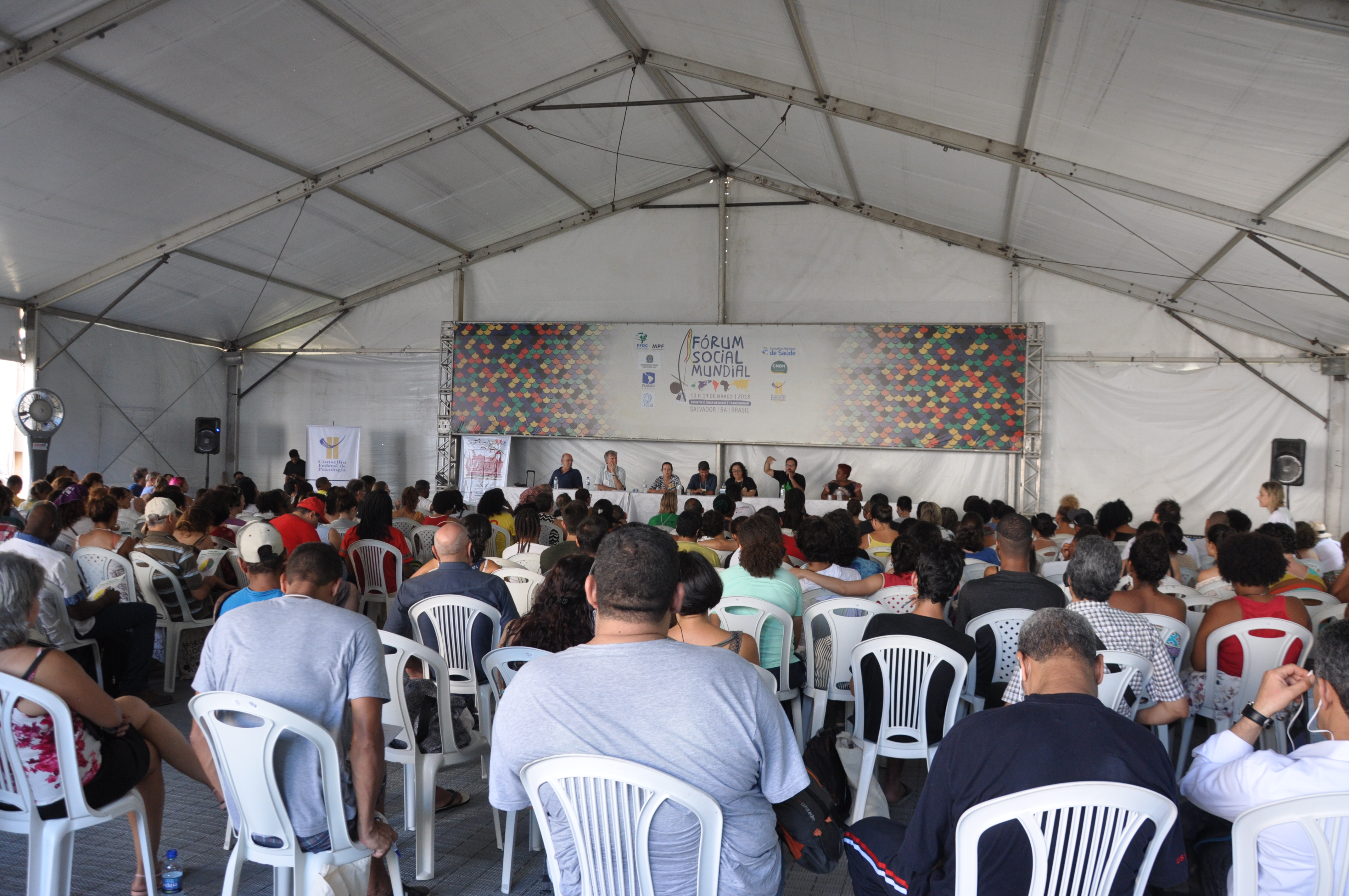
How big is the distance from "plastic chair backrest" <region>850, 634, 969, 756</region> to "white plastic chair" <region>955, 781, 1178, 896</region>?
4.50ft

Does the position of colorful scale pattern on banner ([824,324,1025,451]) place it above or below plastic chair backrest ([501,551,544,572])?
above

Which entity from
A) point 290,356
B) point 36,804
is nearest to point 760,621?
point 36,804

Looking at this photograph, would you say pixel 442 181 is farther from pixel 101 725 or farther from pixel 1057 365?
pixel 101 725

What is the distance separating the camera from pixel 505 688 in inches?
102

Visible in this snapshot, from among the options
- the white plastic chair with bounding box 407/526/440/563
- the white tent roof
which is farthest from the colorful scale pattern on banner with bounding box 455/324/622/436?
the white plastic chair with bounding box 407/526/440/563

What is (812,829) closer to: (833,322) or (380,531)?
(380,531)

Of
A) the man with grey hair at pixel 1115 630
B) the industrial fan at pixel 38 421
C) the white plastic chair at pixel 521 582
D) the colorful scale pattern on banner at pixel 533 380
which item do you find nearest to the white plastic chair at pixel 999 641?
the man with grey hair at pixel 1115 630

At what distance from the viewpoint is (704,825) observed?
160 centimetres

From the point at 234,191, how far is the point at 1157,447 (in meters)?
10.6

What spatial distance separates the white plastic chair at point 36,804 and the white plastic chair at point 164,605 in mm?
2551

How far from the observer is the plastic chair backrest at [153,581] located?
4.64 meters

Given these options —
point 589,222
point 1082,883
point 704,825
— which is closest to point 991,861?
point 1082,883

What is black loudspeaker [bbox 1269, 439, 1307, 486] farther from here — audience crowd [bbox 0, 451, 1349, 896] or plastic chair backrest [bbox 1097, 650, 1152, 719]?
plastic chair backrest [bbox 1097, 650, 1152, 719]

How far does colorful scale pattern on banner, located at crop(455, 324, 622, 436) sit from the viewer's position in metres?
11.8
